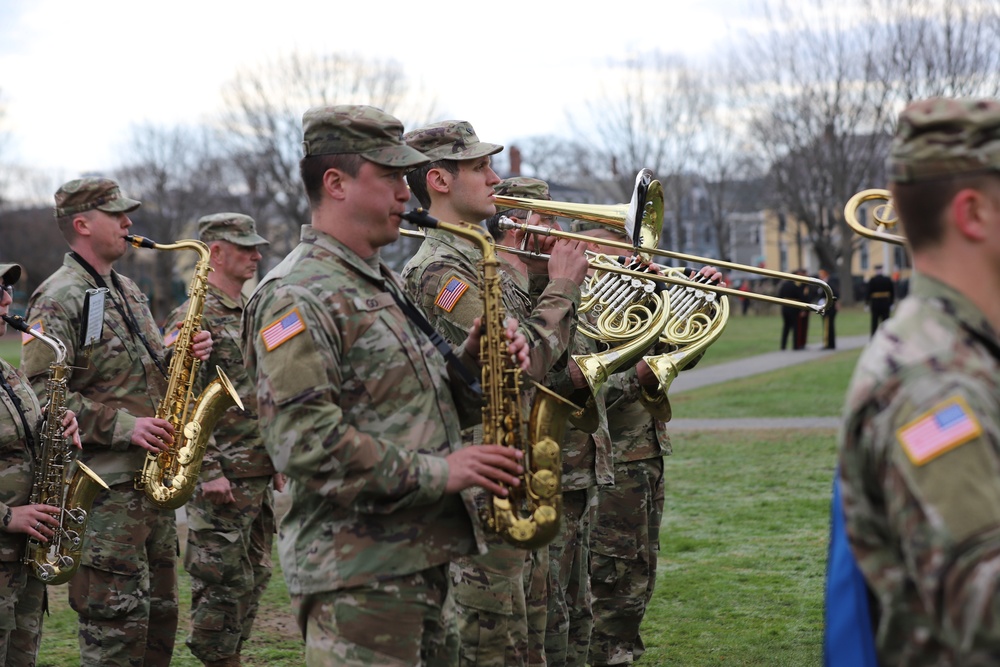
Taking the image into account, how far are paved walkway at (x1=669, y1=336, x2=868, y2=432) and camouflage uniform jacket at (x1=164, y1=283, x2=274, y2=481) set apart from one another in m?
7.13

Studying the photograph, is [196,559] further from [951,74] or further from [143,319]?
[951,74]

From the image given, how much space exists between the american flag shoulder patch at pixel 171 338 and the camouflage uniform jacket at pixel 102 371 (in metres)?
0.25

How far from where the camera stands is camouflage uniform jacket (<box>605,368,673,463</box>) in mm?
6414

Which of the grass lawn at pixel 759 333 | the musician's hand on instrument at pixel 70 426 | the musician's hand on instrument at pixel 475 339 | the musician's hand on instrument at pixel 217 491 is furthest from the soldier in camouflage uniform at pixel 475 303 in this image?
the grass lawn at pixel 759 333

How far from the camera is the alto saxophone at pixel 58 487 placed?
5.29 meters

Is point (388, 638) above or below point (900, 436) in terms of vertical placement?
below

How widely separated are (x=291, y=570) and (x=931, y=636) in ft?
6.68

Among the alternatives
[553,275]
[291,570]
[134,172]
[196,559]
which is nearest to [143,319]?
[196,559]

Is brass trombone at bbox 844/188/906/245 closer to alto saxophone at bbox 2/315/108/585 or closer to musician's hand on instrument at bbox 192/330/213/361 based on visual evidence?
alto saxophone at bbox 2/315/108/585

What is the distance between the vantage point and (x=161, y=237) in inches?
2766

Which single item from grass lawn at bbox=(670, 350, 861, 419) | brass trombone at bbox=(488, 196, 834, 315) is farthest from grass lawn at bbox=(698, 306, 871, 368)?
brass trombone at bbox=(488, 196, 834, 315)

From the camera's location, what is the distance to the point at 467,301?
15.7 feet

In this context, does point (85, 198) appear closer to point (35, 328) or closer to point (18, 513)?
point (35, 328)

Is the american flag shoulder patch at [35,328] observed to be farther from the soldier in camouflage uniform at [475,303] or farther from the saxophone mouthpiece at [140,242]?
the soldier in camouflage uniform at [475,303]
